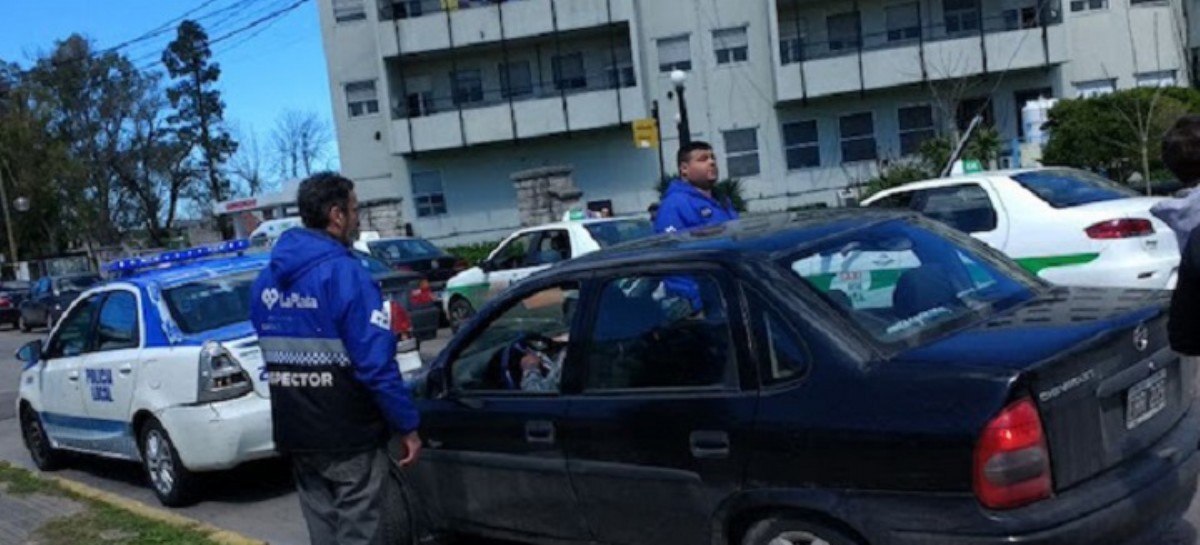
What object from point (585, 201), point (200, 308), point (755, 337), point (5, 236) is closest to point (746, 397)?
point (755, 337)

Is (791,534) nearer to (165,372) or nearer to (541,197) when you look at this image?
(165,372)

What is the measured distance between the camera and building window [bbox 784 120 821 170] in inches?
1385

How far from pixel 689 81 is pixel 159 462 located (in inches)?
1180

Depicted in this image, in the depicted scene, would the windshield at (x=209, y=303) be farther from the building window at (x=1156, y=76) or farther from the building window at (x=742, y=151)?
the building window at (x=1156, y=76)

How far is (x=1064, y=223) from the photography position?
8.76m

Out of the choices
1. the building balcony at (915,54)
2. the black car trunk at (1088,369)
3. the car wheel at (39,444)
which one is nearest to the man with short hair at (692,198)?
the black car trunk at (1088,369)

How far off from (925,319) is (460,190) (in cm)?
3433

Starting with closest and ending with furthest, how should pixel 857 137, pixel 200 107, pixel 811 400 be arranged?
pixel 811 400 → pixel 857 137 → pixel 200 107

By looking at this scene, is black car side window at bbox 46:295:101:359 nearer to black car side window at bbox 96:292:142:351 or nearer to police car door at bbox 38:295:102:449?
police car door at bbox 38:295:102:449

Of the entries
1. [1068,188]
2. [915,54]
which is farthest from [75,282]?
[1068,188]

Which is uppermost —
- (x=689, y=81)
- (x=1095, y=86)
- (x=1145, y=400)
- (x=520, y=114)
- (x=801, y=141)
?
(x=689, y=81)

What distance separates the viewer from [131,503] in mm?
7266

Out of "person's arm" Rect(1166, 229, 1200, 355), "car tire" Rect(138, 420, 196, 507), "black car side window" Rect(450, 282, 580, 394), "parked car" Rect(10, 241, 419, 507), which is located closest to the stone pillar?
"parked car" Rect(10, 241, 419, 507)

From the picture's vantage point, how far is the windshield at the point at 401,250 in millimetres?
18031
